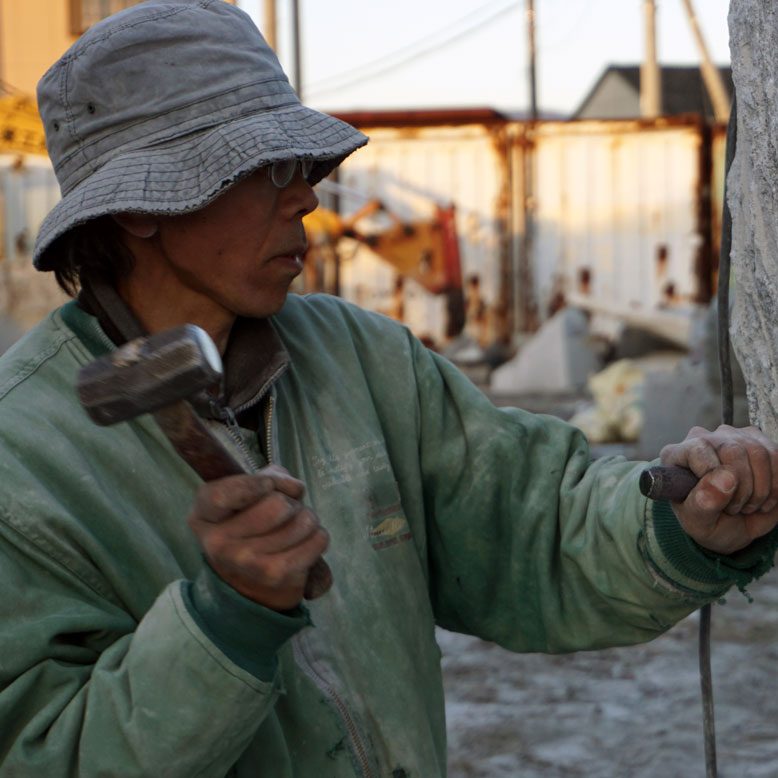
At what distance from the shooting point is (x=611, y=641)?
2031mm

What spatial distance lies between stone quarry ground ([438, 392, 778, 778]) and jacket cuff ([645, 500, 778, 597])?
5.95 ft

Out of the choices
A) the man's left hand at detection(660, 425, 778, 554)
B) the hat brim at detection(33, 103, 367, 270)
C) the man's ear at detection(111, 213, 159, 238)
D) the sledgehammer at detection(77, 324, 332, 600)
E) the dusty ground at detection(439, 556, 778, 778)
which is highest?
the hat brim at detection(33, 103, 367, 270)

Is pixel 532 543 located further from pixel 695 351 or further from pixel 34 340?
pixel 695 351

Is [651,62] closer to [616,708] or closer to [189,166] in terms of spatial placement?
[616,708]

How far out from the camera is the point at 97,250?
6.40 feet

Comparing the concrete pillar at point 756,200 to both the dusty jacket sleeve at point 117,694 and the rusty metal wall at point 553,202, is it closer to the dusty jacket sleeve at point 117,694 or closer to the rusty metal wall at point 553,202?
the dusty jacket sleeve at point 117,694

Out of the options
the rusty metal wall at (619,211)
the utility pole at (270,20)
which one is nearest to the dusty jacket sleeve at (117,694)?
the rusty metal wall at (619,211)

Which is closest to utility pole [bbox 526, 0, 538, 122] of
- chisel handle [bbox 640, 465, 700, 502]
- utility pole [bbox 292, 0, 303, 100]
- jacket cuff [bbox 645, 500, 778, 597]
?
utility pole [bbox 292, 0, 303, 100]

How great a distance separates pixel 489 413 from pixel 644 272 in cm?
1239

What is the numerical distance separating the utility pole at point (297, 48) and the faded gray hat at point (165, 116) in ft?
51.4

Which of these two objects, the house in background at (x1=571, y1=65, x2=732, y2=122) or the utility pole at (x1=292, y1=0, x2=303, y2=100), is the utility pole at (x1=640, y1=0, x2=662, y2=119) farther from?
the house in background at (x1=571, y1=65, x2=732, y2=122)

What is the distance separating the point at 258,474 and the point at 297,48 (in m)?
17.1

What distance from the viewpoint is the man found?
1.50 m

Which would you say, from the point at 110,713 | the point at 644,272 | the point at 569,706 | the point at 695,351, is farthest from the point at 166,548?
the point at 644,272
